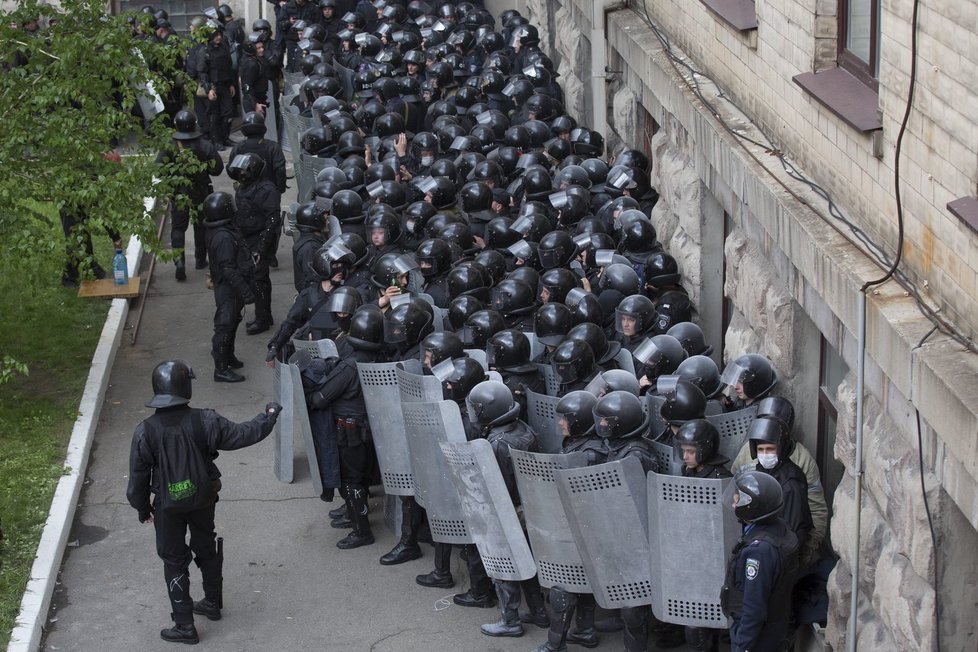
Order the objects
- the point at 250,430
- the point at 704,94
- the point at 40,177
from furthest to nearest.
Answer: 1. the point at 40,177
2. the point at 704,94
3. the point at 250,430

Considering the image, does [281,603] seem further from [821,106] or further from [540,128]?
[540,128]

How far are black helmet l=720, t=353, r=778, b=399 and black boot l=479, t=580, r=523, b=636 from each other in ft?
5.54

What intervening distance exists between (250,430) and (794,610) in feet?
10.1

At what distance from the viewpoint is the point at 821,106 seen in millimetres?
7383

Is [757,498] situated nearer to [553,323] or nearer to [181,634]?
[553,323]

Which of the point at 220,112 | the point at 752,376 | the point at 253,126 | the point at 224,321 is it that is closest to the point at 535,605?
the point at 752,376

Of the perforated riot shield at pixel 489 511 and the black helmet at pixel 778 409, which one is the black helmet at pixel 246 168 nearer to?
the perforated riot shield at pixel 489 511

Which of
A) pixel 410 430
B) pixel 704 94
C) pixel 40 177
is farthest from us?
pixel 40 177

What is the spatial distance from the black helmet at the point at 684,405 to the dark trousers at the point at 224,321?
532 cm

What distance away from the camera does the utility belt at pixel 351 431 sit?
9188mm

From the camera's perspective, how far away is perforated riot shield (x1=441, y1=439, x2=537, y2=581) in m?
7.94

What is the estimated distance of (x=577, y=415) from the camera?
25.2ft

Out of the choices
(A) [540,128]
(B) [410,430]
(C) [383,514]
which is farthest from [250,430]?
(A) [540,128]

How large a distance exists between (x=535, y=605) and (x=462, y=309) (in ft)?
7.20
